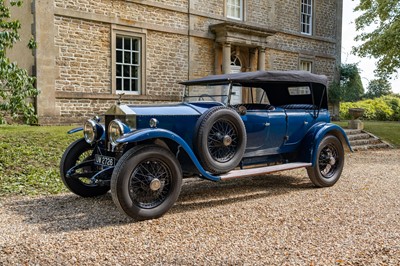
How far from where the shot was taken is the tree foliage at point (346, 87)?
20.7m

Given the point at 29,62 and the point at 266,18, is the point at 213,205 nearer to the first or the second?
the point at 29,62

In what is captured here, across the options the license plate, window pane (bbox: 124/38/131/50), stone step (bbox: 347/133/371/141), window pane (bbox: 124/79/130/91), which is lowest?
stone step (bbox: 347/133/371/141)

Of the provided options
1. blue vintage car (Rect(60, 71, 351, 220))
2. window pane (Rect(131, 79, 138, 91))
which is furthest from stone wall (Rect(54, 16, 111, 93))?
blue vintage car (Rect(60, 71, 351, 220))

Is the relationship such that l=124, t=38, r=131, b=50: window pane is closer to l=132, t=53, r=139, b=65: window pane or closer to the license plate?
l=132, t=53, r=139, b=65: window pane

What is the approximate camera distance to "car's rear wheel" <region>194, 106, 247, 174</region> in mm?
5340

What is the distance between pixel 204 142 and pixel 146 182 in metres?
0.96

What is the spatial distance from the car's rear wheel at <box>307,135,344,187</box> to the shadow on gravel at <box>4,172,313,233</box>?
0.30m

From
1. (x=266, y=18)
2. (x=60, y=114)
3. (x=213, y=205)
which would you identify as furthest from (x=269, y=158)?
(x=266, y=18)

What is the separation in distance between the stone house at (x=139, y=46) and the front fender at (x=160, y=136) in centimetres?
788

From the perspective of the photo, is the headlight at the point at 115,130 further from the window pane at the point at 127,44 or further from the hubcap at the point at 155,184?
the window pane at the point at 127,44

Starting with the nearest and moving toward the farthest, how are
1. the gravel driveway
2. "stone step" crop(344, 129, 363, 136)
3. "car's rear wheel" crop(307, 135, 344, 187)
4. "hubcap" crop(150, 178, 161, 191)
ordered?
the gravel driveway
"hubcap" crop(150, 178, 161, 191)
"car's rear wheel" crop(307, 135, 344, 187)
"stone step" crop(344, 129, 363, 136)

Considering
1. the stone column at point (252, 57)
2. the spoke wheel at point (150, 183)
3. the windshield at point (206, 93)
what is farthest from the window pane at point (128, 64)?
the spoke wheel at point (150, 183)

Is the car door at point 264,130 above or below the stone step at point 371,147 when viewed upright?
above

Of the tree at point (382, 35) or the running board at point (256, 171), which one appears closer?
the running board at point (256, 171)
